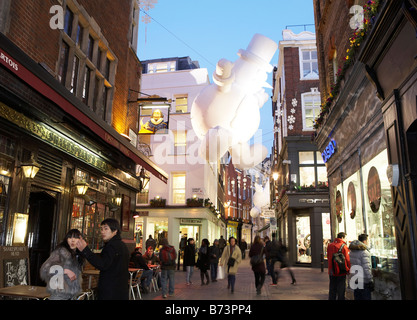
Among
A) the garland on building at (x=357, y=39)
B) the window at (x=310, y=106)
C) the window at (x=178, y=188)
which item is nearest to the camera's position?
the garland on building at (x=357, y=39)

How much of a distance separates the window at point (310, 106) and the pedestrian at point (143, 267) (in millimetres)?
16995

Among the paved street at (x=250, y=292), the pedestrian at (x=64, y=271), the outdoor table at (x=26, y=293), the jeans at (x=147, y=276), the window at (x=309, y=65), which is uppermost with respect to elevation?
the window at (x=309, y=65)

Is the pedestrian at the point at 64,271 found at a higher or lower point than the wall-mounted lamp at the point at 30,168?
lower

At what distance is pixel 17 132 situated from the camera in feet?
21.9

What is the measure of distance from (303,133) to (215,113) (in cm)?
1978

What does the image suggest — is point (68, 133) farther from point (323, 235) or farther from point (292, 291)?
point (323, 235)

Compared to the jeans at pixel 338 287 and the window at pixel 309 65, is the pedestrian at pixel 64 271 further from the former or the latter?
the window at pixel 309 65

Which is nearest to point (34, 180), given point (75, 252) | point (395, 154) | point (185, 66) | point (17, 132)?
point (17, 132)

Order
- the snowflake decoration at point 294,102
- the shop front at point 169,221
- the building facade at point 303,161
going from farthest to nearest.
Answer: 1. the shop front at point 169,221
2. the snowflake decoration at point 294,102
3. the building facade at point 303,161

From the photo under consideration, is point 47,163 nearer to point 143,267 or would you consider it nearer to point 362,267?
point 143,267

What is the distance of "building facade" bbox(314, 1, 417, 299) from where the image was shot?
561cm

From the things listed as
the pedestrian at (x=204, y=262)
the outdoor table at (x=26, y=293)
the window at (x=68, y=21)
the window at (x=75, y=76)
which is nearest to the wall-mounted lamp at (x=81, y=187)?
the window at (x=75, y=76)

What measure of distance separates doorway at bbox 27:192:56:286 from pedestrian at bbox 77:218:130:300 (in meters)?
4.81

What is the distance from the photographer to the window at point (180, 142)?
2602 centimetres
